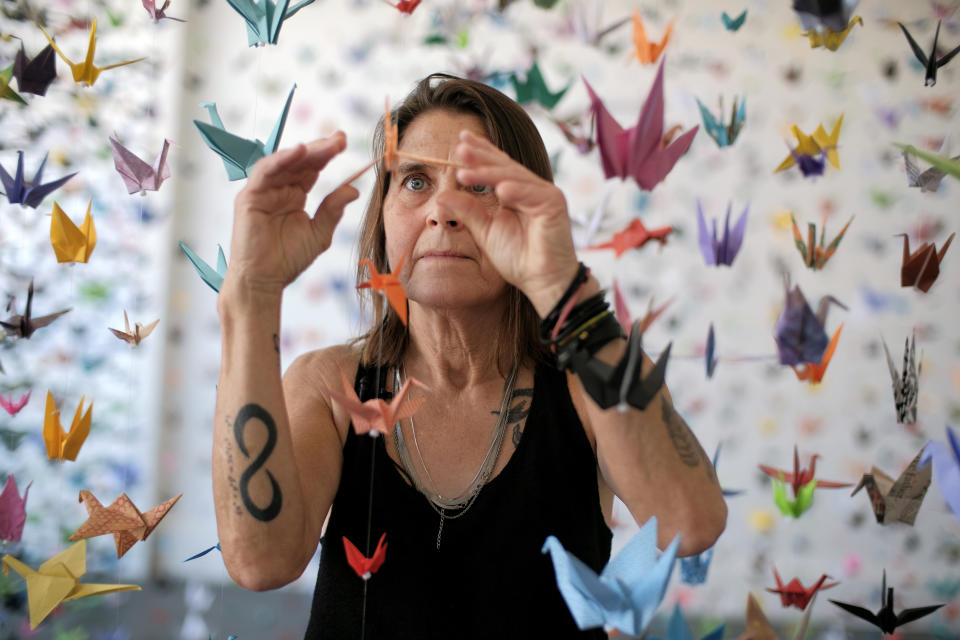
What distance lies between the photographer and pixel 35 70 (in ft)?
A: 3.18

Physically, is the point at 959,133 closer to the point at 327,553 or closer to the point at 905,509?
the point at 905,509

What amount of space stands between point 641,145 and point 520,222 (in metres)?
0.16

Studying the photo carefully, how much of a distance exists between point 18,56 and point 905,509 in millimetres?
1284

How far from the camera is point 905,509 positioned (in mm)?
1017

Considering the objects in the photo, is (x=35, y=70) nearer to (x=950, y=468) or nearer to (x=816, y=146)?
(x=950, y=468)

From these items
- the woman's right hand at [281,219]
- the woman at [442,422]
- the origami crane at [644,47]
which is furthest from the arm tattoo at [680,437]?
the origami crane at [644,47]

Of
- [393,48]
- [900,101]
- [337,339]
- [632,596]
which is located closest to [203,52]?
[393,48]

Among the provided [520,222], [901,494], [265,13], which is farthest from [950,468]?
[265,13]

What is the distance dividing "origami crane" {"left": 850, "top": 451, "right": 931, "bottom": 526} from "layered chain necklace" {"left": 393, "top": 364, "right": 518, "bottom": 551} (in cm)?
52

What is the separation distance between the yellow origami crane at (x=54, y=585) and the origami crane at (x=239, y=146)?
1.46ft

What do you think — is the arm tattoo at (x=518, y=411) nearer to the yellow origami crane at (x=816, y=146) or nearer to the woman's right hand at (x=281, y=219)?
the woman's right hand at (x=281, y=219)

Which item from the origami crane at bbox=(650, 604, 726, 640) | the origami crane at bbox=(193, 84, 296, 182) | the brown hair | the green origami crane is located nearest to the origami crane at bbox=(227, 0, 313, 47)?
the origami crane at bbox=(193, 84, 296, 182)

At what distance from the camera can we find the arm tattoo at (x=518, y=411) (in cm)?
97

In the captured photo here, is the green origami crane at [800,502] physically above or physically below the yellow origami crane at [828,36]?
below
